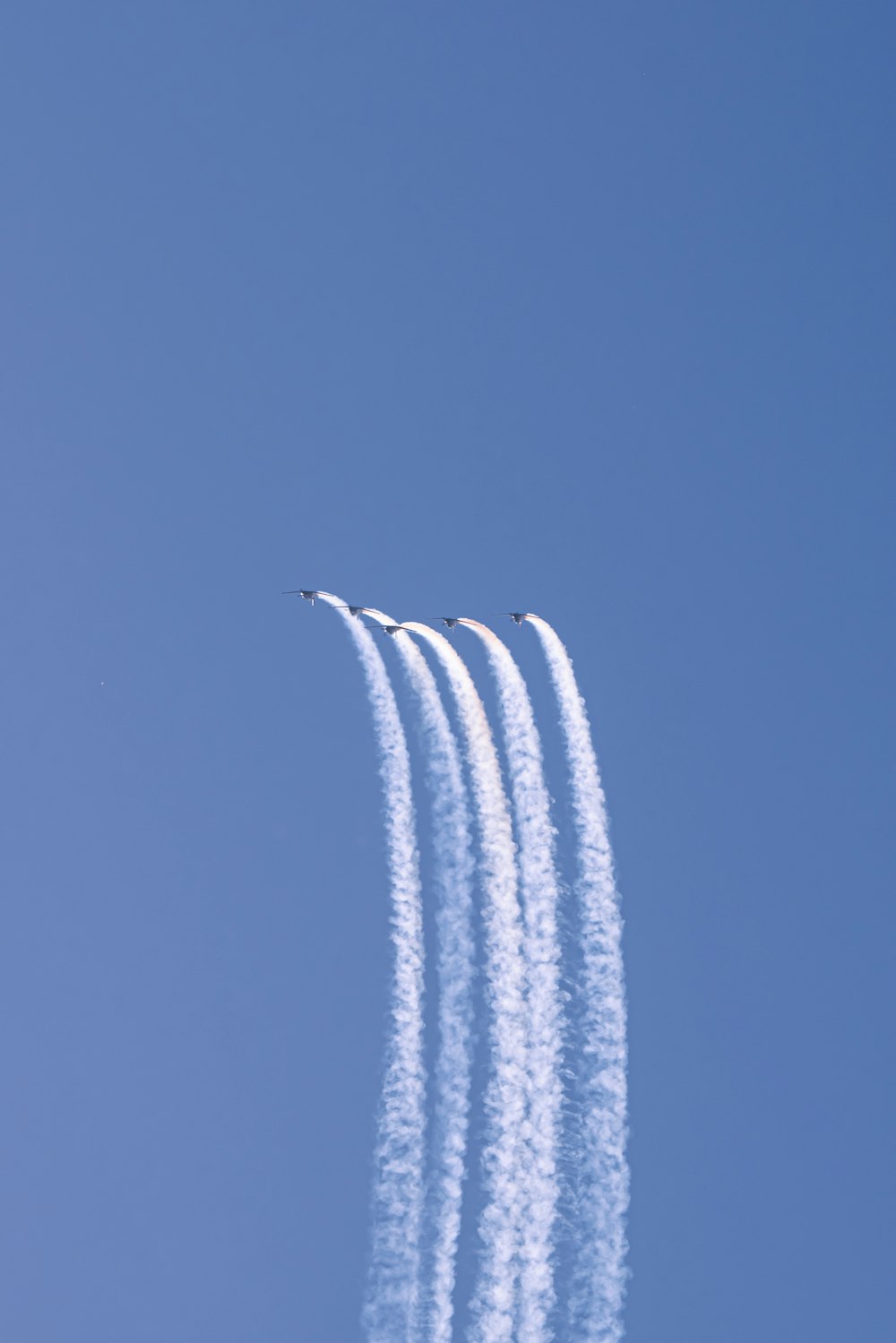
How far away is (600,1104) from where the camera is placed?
29500 mm

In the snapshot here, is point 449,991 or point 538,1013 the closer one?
point 538,1013

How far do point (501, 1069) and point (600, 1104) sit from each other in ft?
5.47

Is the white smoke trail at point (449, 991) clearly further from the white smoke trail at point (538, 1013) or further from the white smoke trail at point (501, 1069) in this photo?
the white smoke trail at point (538, 1013)

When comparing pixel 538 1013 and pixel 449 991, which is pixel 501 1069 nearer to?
pixel 538 1013

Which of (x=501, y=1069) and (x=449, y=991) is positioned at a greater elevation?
(x=449, y=991)

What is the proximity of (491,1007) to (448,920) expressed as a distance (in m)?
Answer: 1.57

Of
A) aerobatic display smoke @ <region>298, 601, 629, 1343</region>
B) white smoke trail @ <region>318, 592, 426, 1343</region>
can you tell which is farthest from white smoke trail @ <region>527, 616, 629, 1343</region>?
white smoke trail @ <region>318, 592, 426, 1343</region>

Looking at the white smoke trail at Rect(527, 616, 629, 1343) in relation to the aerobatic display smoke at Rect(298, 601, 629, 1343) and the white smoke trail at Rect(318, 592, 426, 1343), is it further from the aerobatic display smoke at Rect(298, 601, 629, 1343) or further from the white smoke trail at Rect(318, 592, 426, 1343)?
the white smoke trail at Rect(318, 592, 426, 1343)

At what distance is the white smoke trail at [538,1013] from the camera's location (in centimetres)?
2897

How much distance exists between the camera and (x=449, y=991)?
30.0 m

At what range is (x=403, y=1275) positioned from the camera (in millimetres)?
29562

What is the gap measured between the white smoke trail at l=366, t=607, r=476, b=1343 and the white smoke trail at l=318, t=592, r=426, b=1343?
1.28ft

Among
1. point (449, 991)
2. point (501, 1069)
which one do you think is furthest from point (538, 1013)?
point (449, 991)

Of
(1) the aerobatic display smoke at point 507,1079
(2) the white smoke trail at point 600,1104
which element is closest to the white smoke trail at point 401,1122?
(1) the aerobatic display smoke at point 507,1079
